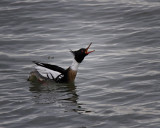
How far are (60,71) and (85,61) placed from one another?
1.72 m

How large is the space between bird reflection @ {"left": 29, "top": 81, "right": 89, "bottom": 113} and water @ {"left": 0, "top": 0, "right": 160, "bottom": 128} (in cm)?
2

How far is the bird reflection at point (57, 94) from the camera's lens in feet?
35.7

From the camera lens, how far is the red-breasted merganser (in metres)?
12.7

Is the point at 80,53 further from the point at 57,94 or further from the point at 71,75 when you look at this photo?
the point at 57,94

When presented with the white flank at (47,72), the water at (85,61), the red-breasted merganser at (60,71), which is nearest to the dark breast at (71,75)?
the red-breasted merganser at (60,71)

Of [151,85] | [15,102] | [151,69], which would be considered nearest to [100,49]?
[151,69]

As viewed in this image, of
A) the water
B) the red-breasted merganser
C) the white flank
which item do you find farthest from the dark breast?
the white flank

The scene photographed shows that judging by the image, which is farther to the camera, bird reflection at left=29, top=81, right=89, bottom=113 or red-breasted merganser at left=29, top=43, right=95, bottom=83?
red-breasted merganser at left=29, top=43, right=95, bottom=83

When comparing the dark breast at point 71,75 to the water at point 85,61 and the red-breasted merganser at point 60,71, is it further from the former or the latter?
the water at point 85,61

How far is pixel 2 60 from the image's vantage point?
46.8 ft

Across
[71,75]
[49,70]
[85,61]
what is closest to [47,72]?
[49,70]

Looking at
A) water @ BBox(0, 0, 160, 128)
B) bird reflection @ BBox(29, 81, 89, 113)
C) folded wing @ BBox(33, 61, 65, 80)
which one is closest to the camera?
water @ BBox(0, 0, 160, 128)

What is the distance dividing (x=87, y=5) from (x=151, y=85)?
318 inches

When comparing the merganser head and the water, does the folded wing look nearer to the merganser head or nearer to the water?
the water
